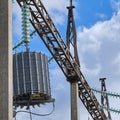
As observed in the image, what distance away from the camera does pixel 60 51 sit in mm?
46156

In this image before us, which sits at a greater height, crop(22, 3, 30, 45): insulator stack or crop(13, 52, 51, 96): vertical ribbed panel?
crop(22, 3, 30, 45): insulator stack

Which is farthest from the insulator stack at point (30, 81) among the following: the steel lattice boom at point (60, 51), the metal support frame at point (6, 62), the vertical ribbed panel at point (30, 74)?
the steel lattice boom at point (60, 51)

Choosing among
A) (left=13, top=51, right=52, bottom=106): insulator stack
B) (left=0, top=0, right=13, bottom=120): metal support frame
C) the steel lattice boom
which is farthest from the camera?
the steel lattice boom

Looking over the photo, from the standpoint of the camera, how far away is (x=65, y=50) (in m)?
46.2

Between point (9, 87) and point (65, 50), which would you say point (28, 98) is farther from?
point (65, 50)

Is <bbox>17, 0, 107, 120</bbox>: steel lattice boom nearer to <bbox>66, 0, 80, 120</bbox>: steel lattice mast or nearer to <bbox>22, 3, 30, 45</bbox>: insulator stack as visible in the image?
<bbox>66, 0, 80, 120</bbox>: steel lattice mast

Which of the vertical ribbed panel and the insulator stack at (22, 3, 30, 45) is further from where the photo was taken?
the insulator stack at (22, 3, 30, 45)

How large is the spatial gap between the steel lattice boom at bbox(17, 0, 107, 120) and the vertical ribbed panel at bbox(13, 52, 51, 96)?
18.5 metres

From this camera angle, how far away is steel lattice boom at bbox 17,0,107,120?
42.0 m

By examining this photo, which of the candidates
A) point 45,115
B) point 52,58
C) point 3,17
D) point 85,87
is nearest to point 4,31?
point 3,17

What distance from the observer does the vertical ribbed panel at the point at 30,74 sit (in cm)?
A: 2033

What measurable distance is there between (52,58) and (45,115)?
80.9ft

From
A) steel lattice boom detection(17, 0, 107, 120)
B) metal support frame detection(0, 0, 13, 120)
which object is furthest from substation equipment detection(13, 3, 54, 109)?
steel lattice boom detection(17, 0, 107, 120)

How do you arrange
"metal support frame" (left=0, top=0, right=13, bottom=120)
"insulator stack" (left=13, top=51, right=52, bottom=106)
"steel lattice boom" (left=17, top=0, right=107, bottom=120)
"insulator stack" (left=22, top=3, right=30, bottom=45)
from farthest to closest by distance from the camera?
1. "steel lattice boom" (left=17, top=0, right=107, bottom=120)
2. "insulator stack" (left=22, top=3, right=30, bottom=45)
3. "insulator stack" (left=13, top=51, right=52, bottom=106)
4. "metal support frame" (left=0, top=0, right=13, bottom=120)
